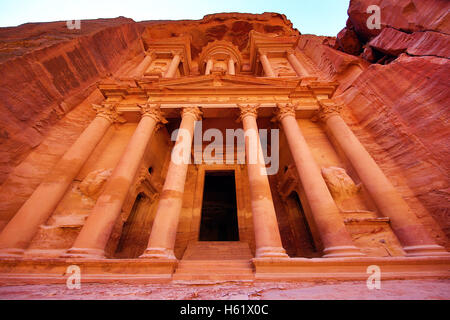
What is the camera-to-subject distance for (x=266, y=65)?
14445 mm

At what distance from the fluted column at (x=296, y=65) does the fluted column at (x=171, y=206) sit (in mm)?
10420

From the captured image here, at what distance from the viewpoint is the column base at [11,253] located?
14.6 ft

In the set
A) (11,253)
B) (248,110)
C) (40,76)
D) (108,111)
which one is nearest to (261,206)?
(248,110)

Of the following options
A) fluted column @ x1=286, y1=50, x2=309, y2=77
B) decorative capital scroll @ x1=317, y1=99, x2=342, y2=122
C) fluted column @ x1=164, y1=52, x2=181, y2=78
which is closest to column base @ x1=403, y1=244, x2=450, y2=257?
decorative capital scroll @ x1=317, y1=99, x2=342, y2=122

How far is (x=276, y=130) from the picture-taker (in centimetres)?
976

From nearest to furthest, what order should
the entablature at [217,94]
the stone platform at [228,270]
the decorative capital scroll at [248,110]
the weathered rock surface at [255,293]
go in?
the weathered rock surface at [255,293]
the stone platform at [228,270]
the decorative capital scroll at [248,110]
the entablature at [217,94]

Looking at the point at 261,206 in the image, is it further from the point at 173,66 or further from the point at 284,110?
the point at 173,66

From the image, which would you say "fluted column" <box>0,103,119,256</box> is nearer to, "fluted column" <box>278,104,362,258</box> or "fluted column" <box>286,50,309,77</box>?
"fluted column" <box>278,104,362,258</box>

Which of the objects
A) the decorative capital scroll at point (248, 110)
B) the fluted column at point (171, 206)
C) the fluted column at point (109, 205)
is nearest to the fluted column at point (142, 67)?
the fluted column at point (109, 205)

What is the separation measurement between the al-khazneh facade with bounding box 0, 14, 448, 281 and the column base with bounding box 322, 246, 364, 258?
0.03 metres

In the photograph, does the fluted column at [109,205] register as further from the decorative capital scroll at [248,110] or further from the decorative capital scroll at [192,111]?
the decorative capital scroll at [248,110]

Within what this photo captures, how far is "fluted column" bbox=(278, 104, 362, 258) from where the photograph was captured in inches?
193

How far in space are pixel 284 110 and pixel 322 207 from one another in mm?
4792

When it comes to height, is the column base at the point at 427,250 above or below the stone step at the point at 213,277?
above
